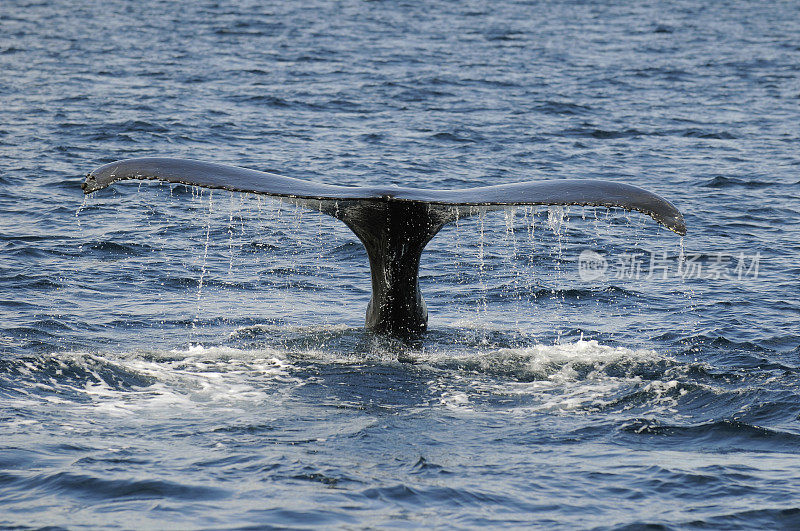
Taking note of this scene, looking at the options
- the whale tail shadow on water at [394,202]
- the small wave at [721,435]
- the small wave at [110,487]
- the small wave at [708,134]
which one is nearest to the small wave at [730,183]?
the small wave at [708,134]

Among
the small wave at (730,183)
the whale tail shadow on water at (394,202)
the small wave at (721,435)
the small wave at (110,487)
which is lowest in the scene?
the small wave at (110,487)

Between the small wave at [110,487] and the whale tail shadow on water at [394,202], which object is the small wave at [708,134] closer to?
the whale tail shadow on water at [394,202]

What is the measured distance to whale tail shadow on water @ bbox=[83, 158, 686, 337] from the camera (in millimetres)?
7617

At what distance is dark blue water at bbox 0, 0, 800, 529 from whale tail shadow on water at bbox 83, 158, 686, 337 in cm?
45

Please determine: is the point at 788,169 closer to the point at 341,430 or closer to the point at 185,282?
the point at 185,282

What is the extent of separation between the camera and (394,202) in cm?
823

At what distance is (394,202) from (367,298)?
352 cm

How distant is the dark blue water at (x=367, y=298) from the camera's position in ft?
21.6

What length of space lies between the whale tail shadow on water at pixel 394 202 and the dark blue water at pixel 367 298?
455 mm

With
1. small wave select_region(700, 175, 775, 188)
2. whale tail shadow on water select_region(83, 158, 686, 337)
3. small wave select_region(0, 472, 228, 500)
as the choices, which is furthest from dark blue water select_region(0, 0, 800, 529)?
whale tail shadow on water select_region(83, 158, 686, 337)

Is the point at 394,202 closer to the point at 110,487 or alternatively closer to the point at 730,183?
the point at 110,487

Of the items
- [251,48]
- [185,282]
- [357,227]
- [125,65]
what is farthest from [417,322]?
[251,48]

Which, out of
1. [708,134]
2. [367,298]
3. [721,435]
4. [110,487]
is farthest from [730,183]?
[110,487]

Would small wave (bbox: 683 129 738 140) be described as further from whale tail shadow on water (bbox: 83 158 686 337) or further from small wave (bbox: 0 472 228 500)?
small wave (bbox: 0 472 228 500)
